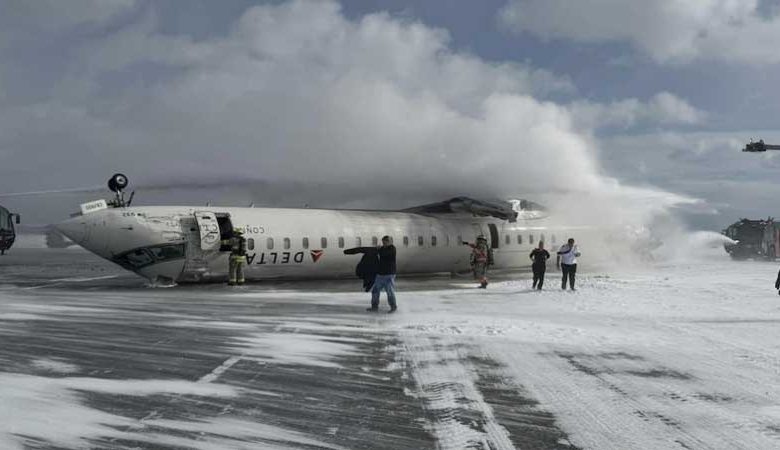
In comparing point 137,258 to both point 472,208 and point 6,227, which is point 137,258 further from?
point 6,227

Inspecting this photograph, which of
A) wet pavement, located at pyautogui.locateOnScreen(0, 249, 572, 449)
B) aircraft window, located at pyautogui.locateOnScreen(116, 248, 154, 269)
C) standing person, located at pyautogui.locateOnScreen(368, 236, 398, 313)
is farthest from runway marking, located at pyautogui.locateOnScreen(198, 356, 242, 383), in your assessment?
aircraft window, located at pyautogui.locateOnScreen(116, 248, 154, 269)

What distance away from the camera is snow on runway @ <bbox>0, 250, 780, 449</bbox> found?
5828 millimetres

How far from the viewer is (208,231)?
22812mm

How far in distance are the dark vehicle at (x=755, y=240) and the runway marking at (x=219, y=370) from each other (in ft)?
157

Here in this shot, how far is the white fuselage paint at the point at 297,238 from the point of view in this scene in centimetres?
2197

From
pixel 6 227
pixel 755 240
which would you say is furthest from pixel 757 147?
pixel 6 227

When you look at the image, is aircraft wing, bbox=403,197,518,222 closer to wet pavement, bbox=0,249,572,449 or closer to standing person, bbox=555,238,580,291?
standing person, bbox=555,238,580,291

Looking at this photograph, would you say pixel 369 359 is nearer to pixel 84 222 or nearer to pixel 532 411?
pixel 532 411

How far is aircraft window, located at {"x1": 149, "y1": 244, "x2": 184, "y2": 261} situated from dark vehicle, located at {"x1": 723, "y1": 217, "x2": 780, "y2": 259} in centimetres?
4239

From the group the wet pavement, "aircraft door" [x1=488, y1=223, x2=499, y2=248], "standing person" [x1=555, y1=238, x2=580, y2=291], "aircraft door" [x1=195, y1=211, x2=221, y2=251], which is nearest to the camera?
the wet pavement

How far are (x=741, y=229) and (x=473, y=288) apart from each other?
116ft

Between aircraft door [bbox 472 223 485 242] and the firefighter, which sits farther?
aircraft door [bbox 472 223 485 242]

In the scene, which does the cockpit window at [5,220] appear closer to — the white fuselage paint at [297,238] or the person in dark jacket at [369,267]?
the white fuselage paint at [297,238]

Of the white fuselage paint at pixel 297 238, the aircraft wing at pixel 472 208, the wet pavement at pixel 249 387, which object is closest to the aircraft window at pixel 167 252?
the white fuselage paint at pixel 297 238
